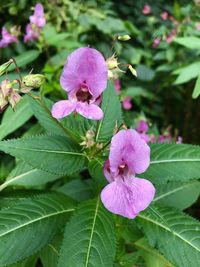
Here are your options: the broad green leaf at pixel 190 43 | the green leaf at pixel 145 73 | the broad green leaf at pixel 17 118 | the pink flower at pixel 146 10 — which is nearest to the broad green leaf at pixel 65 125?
the broad green leaf at pixel 17 118

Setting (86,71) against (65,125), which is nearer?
(86,71)

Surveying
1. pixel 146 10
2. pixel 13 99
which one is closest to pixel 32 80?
pixel 13 99

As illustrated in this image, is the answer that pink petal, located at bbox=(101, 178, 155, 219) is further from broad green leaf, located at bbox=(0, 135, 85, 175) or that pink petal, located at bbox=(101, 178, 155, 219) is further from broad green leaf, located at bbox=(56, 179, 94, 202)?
broad green leaf, located at bbox=(56, 179, 94, 202)

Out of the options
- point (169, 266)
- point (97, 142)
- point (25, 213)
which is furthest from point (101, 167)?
point (169, 266)

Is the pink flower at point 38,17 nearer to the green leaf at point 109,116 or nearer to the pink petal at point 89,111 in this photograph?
the green leaf at point 109,116

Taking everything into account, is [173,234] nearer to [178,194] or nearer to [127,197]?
[127,197]

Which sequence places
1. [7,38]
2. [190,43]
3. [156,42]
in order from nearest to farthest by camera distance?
[190,43] < [7,38] < [156,42]

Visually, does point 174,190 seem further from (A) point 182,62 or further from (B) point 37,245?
(A) point 182,62
